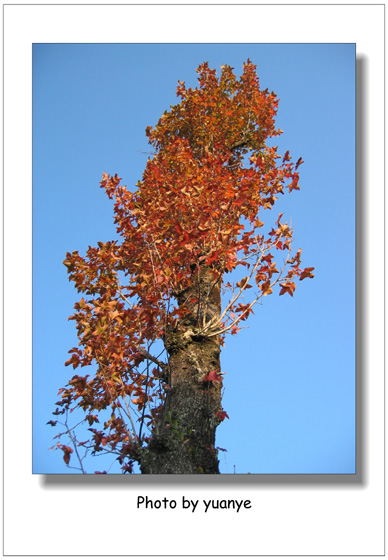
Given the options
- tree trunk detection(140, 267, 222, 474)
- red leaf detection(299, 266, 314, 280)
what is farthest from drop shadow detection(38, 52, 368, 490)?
red leaf detection(299, 266, 314, 280)

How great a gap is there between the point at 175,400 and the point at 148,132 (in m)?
3.22

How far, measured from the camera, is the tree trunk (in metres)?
3.11

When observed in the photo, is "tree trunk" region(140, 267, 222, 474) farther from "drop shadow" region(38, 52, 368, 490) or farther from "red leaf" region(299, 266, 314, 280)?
"red leaf" region(299, 266, 314, 280)
